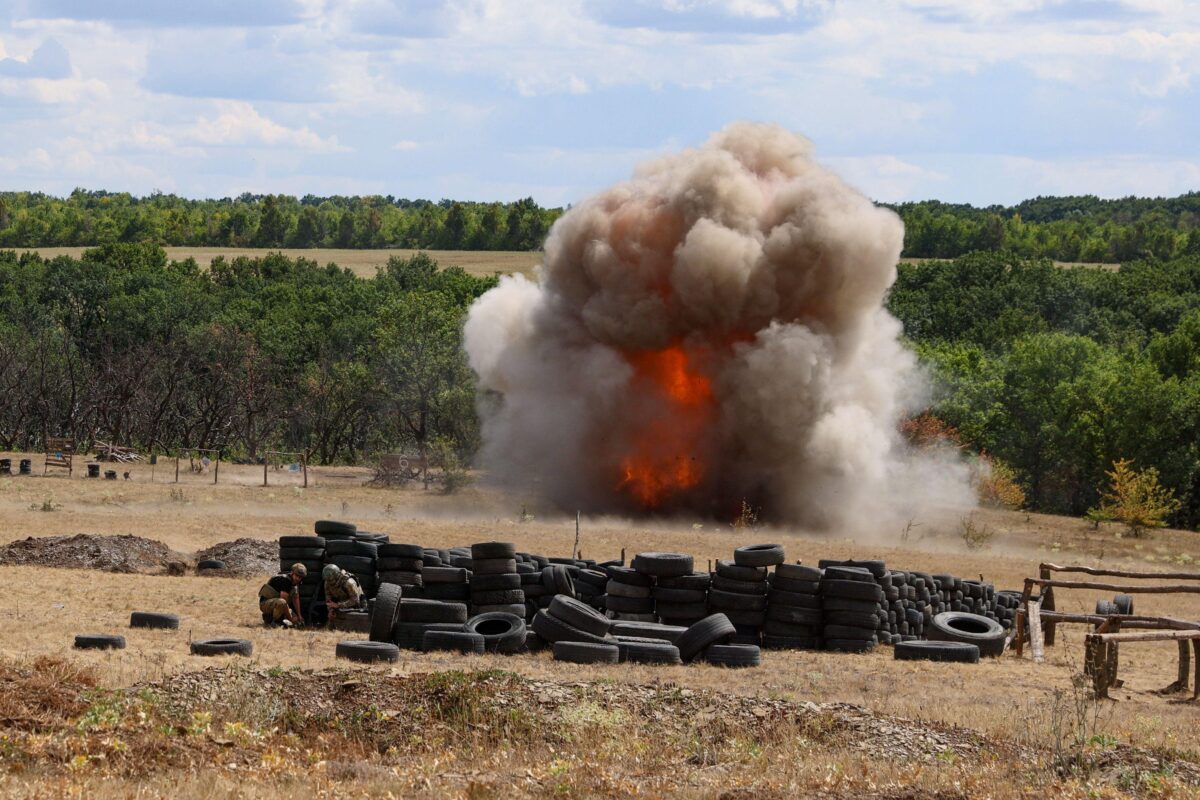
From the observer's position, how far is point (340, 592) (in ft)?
76.4

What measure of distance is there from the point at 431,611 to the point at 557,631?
1863 mm

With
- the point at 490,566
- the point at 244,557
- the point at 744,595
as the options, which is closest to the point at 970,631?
the point at 744,595

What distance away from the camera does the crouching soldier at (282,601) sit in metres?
23.2

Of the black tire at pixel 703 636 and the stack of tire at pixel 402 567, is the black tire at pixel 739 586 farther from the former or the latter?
the stack of tire at pixel 402 567

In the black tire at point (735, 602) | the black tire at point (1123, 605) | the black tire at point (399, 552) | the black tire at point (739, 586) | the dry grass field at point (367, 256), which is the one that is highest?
the dry grass field at point (367, 256)

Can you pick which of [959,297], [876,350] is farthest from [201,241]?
[876,350]

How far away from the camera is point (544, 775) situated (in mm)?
13078

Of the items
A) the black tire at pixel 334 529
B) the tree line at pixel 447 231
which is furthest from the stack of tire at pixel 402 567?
the tree line at pixel 447 231

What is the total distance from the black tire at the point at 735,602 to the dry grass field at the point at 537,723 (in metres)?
1.22

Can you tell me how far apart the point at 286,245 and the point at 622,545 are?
132 metres

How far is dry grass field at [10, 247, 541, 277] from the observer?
437 feet

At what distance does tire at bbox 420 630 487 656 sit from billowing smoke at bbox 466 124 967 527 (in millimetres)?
24882

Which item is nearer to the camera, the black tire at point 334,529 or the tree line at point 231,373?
the black tire at point 334,529

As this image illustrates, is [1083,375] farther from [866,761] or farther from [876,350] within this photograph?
[866,761]
